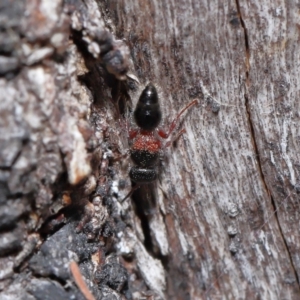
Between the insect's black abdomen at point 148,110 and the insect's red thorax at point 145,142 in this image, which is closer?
the insect's black abdomen at point 148,110

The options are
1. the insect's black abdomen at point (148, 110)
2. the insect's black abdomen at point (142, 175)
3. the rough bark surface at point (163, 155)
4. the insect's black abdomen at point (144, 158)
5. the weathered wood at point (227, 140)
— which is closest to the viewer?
the rough bark surface at point (163, 155)

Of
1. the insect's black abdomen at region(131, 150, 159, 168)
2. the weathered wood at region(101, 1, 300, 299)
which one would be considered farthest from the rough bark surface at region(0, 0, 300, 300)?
the insect's black abdomen at region(131, 150, 159, 168)

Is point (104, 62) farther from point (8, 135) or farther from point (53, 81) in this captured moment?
point (8, 135)

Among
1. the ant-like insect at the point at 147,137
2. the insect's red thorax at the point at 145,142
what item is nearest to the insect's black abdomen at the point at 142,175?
the ant-like insect at the point at 147,137

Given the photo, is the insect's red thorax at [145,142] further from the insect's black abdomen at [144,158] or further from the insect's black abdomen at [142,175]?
the insect's black abdomen at [142,175]

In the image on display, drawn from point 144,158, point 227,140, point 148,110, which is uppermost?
point 148,110

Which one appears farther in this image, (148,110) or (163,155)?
(163,155)

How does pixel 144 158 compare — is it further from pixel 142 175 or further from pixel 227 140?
pixel 227 140

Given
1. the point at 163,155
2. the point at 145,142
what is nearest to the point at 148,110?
the point at 163,155
